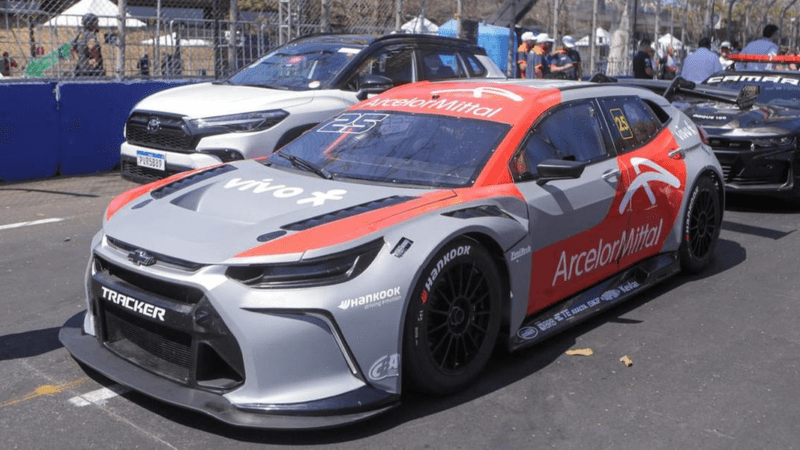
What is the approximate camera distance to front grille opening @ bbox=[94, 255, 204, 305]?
386cm

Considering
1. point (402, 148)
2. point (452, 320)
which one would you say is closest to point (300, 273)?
point (452, 320)

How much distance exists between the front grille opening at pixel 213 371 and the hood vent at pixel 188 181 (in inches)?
45.8

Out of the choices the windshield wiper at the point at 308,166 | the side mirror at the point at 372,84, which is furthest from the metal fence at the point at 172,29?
the windshield wiper at the point at 308,166

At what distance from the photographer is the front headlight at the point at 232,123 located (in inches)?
337

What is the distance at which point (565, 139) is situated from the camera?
5477 mm

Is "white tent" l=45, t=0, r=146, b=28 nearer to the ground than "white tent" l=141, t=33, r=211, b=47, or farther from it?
farther from it

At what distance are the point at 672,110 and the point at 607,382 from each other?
9.38 ft

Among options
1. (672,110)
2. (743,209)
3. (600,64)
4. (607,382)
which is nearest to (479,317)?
(607,382)

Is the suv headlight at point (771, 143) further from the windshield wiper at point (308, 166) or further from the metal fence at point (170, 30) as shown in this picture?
the metal fence at point (170, 30)

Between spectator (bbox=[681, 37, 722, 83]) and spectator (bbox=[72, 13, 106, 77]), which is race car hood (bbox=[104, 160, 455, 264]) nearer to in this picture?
spectator (bbox=[72, 13, 106, 77])

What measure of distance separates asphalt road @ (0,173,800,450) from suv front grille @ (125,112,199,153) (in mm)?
2131

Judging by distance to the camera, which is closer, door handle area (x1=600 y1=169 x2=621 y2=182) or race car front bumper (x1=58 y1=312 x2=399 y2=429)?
race car front bumper (x1=58 y1=312 x2=399 y2=429)

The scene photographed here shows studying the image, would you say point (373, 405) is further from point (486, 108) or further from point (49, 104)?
point (49, 104)

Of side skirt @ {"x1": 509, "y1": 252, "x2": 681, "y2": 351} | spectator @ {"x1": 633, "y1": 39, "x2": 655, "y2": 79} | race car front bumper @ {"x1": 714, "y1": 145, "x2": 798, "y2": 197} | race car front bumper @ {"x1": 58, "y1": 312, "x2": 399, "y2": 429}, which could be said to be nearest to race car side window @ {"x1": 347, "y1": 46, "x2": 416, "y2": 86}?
race car front bumper @ {"x1": 714, "y1": 145, "x2": 798, "y2": 197}
